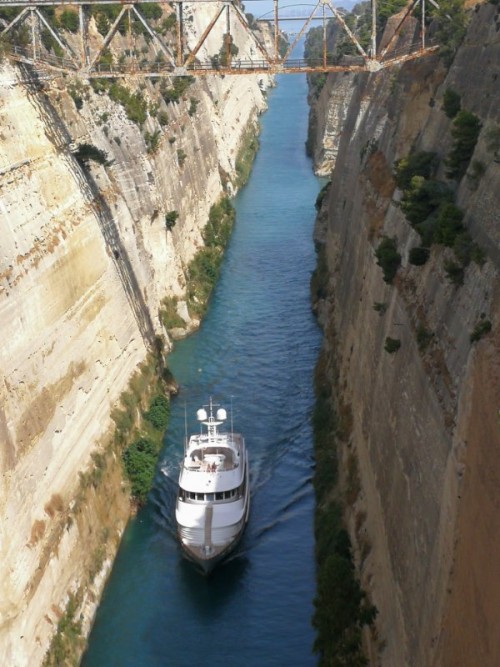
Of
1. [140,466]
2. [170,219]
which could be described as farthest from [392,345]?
[170,219]

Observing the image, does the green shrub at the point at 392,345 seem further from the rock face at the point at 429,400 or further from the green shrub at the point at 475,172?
the green shrub at the point at 475,172

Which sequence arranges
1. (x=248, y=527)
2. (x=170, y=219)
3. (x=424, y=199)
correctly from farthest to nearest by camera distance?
(x=170, y=219) < (x=248, y=527) < (x=424, y=199)

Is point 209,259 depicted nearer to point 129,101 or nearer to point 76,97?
point 129,101

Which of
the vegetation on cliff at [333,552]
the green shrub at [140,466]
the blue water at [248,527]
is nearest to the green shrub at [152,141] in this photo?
the blue water at [248,527]

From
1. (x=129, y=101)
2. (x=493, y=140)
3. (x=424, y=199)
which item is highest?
(x=493, y=140)

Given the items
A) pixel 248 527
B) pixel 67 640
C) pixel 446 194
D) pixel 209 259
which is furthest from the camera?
pixel 209 259

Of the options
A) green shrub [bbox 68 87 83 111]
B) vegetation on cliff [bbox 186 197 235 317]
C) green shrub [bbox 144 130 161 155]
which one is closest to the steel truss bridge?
green shrub [bbox 68 87 83 111]
